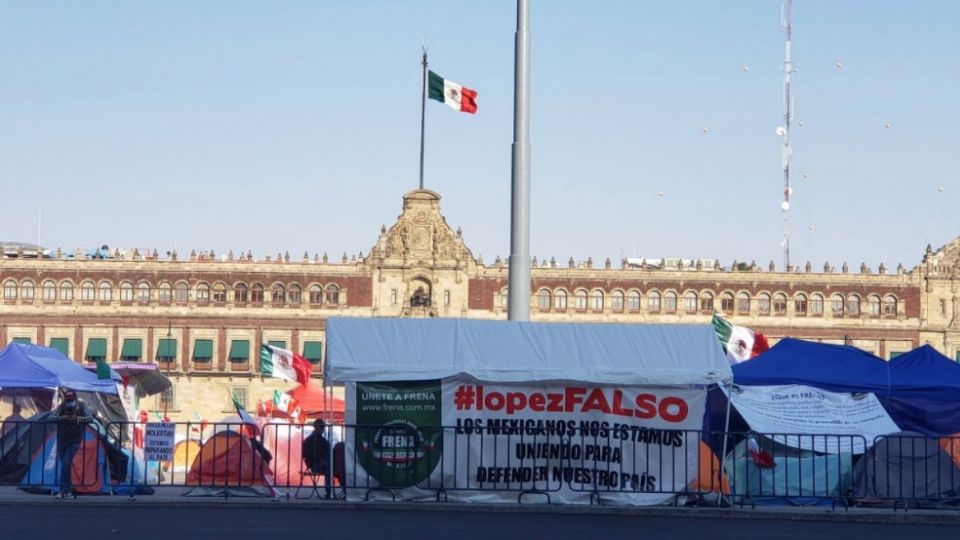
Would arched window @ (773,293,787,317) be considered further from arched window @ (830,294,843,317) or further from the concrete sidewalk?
the concrete sidewalk

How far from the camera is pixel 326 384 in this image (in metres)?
19.3

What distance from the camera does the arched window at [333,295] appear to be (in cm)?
7425

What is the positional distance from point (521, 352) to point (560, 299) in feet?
184

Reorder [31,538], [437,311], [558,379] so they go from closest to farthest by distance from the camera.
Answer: [31,538], [558,379], [437,311]

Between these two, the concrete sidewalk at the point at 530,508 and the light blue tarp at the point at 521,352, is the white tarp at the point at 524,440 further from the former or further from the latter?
the concrete sidewalk at the point at 530,508

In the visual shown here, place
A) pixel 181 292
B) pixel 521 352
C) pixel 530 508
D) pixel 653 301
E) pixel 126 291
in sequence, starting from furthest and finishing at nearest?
pixel 653 301 → pixel 181 292 → pixel 126 291 → pixel 521 352 → pixel 530 508

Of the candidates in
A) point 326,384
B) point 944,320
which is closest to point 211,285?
point 944,320

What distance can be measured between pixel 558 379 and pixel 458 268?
55319mm

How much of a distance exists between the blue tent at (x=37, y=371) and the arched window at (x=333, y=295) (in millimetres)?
46813

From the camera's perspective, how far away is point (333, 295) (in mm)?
74375

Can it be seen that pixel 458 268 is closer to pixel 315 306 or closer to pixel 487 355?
pixel 315 306

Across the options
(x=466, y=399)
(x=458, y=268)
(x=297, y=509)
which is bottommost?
(x=297, y=509)

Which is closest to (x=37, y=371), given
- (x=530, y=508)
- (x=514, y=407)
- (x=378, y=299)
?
(x=514, y=407)

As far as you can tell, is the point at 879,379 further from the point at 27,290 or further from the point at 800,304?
the point at 27,290
